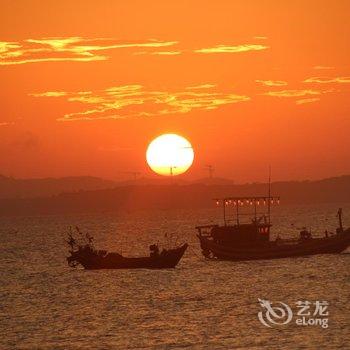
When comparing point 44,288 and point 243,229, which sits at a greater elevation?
point 243,229

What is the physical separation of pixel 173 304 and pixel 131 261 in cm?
3474

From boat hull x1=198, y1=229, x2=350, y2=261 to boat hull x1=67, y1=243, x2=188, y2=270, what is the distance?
6180mm

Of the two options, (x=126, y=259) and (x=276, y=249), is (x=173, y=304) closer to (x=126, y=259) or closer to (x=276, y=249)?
(x=126, y=259)

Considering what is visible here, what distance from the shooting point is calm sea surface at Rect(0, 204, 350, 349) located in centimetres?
5938

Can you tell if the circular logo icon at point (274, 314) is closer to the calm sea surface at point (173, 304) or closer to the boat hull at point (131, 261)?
the calm sea surface at point (173, 304)

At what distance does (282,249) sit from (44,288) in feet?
104

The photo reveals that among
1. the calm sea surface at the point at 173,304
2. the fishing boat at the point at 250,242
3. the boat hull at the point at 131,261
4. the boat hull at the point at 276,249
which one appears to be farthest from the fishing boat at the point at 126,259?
the boat hull at the point at 276,249

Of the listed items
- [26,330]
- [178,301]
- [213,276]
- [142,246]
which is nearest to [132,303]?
[178,301]

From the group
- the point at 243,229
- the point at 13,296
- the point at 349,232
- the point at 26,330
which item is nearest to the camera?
the point at 26,330

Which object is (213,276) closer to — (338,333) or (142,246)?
(338,333)

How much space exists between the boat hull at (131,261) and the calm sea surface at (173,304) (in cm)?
106

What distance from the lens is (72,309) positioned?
259 feet

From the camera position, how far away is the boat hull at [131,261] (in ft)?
367

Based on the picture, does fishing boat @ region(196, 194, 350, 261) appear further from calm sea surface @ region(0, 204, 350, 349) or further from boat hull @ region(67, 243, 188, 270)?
boat hull @ region(67, 243, 188, 270)
